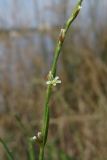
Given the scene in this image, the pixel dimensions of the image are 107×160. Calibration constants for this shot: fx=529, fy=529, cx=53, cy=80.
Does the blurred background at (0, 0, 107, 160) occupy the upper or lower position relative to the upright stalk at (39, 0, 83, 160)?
lower

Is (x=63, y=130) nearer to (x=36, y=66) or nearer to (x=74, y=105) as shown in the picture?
(x=74, y=105)

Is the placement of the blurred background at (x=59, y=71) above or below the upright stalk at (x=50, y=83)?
below

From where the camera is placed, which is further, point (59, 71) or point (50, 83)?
point (59, 71)

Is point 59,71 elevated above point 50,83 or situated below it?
below

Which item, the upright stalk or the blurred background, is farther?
the blurred background

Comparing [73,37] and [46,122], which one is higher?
[46,122]

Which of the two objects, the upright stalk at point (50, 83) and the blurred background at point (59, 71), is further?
the blurred background at point (59, 71)

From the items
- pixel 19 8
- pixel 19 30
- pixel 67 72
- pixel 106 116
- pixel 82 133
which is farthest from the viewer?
pixel 19 8

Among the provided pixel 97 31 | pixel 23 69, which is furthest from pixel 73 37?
pixel 23 69
